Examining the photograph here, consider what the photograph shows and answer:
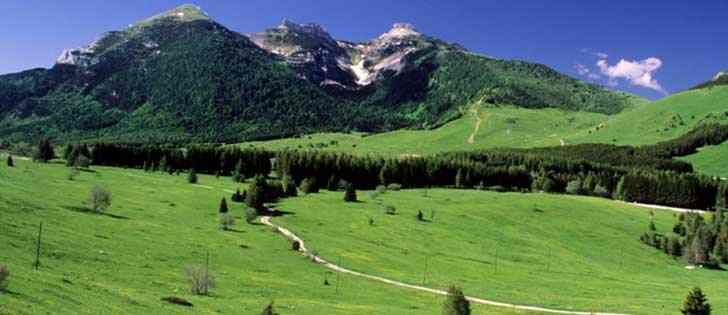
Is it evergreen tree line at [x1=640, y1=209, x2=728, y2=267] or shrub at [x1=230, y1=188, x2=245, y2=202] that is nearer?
evergreen tree line at [x1=640, y1=209, x2=728, y2=267]

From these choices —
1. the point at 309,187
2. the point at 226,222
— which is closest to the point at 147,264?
the point at 226,222

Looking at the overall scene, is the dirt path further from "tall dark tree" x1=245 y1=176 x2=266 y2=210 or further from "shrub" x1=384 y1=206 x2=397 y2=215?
"shrub" x1=384 y1=206 x2=397 y2=215

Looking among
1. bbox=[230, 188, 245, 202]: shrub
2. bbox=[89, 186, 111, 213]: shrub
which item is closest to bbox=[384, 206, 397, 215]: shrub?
bbox=[230, 188, 245, 202]: shrub

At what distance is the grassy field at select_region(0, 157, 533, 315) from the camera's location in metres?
57.7

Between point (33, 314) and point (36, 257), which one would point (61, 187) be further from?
point (33, 314)

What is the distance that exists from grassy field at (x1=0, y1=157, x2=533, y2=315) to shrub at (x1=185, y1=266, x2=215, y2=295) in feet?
3.77

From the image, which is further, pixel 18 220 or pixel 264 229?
pixel 264 229

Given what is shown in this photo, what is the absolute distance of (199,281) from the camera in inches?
2771

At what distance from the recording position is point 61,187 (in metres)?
143

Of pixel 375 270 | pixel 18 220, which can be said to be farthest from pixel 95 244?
Answer: pixel 375 270

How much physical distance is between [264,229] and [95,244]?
45634 mm

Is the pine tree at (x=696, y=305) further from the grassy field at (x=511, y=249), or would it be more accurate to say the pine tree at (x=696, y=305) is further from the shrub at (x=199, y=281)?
the shrub at (x=199, y=281)

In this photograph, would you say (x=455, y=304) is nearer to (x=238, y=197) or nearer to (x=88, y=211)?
(x=88, y=211)

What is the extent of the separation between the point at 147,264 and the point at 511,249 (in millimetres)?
81986
